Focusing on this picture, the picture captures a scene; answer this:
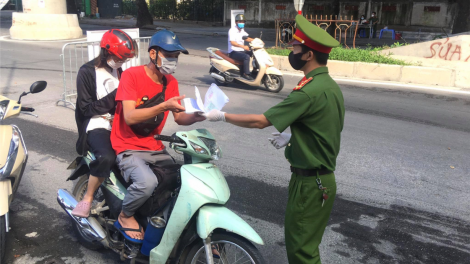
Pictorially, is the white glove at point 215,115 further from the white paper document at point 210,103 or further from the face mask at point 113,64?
the face mask at point 113,64

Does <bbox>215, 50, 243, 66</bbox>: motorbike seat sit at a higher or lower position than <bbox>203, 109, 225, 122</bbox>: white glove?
lower

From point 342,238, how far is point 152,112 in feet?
7.20

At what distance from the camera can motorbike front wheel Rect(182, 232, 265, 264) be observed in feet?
8.96

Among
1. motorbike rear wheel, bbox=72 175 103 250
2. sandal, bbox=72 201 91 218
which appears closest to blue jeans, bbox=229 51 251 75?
motorbike rear wheel, bbox=72 175 103 250

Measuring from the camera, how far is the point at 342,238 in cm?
398

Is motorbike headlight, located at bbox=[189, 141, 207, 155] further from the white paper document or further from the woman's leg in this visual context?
the woman's leg

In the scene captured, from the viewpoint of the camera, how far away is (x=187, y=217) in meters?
2.86

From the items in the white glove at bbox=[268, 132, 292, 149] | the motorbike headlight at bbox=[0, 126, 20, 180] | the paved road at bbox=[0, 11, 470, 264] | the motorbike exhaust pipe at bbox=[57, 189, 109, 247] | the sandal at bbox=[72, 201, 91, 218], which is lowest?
the paved road at bbox=[0, 11, 470, 264]

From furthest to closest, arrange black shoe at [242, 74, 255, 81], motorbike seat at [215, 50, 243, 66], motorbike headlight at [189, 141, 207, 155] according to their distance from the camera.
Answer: motorbike seat at [215, 50, 243, 66], black shoe at [242, 74, 255, 81], motorbike headlight at [189, 141, 207, 155]

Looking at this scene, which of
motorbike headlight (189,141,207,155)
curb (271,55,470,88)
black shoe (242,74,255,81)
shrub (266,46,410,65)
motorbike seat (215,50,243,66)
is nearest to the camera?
motorbike headlight (189,141,207,155)

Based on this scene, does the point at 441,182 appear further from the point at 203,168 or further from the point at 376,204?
the point at 203,168

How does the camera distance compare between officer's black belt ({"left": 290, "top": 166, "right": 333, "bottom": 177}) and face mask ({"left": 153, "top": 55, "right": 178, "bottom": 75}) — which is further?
face mask ({"left": 153, "top": 55, "right": 178, "bottom": 75})

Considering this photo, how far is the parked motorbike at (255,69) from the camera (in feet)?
33.5

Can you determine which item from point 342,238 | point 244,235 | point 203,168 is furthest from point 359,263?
point 203,168
